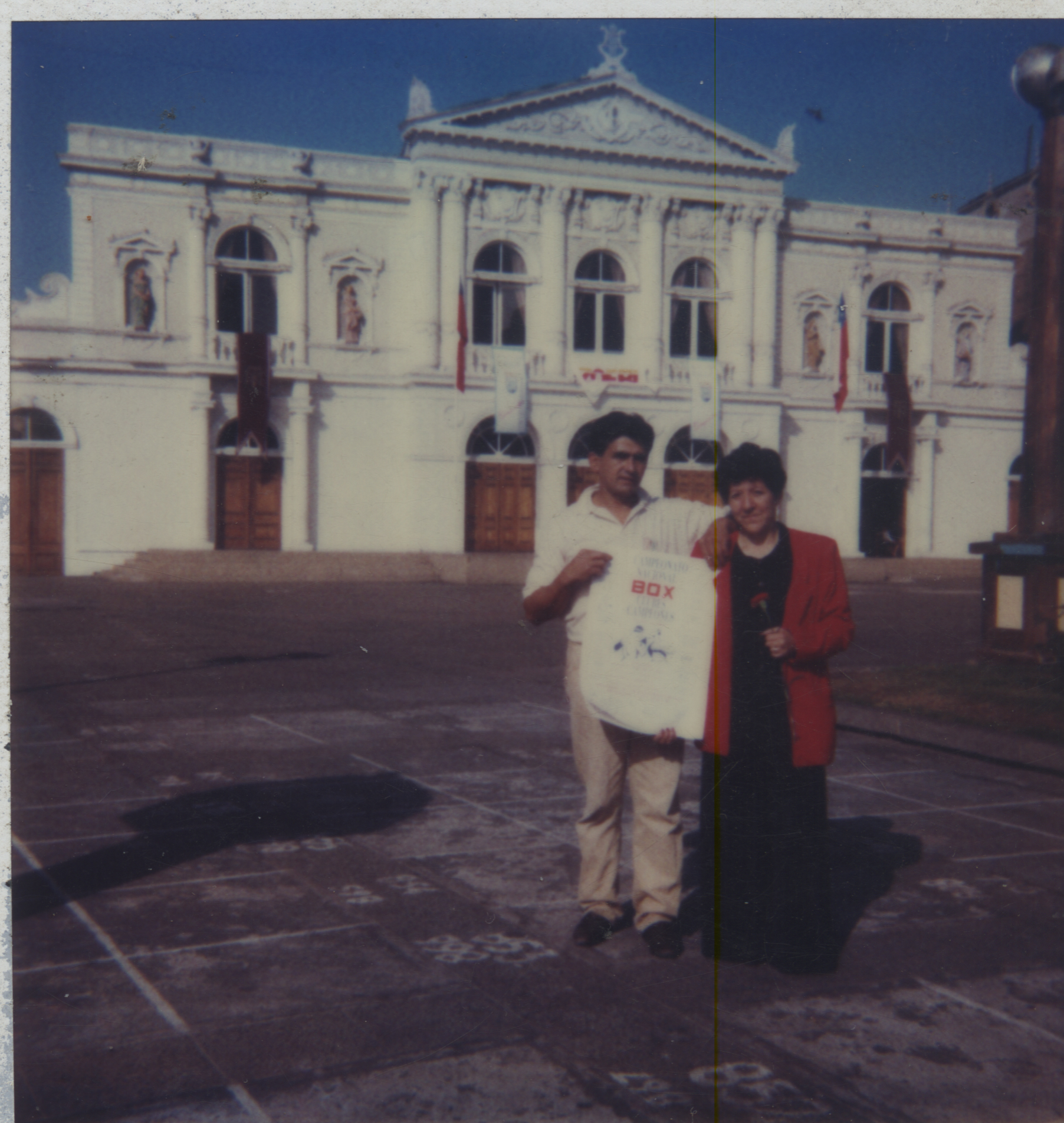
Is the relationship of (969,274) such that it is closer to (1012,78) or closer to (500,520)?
(500,520)

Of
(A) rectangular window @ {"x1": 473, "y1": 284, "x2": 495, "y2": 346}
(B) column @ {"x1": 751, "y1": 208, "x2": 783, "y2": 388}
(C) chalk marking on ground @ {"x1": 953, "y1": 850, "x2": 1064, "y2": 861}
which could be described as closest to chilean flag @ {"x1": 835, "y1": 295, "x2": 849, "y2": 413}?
(B) column @ {"x1": 751, "y1": 208, "x2": 783, "y2": 388}

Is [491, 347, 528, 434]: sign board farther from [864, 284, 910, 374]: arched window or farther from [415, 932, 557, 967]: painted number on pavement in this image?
[415, 932, 557, 967]: painted number on pavement

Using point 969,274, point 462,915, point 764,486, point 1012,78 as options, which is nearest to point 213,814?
point 462,915

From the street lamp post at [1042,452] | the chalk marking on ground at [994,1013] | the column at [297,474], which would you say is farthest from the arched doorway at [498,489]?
the chalk marking on ground at [994,1013]

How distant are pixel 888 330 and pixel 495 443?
11.7m

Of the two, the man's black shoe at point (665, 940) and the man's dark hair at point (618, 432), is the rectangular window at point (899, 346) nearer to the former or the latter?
the man's dark hair at point (618, 432)

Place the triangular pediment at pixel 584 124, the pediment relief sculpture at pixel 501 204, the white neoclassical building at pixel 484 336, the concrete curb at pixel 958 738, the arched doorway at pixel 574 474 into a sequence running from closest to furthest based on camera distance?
the concrete curb at pixel 958 738
the white neoclassical building at pixel 484 336
the triangular pediment at pixel 584 124
the pediment relief sculpture at pixel 501 204
the arched doorway at pixel 574 474

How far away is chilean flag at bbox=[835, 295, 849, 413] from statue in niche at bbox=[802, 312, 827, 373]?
54 cm

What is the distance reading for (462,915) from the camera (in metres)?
4.36

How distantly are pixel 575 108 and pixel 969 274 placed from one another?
40.8 feet

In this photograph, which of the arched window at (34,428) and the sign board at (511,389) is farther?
the sign board at (511,389)

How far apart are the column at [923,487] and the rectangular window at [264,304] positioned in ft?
58.1

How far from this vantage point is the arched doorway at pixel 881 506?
3491 cm

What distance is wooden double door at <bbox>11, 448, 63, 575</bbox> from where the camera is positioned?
86.7 ft
